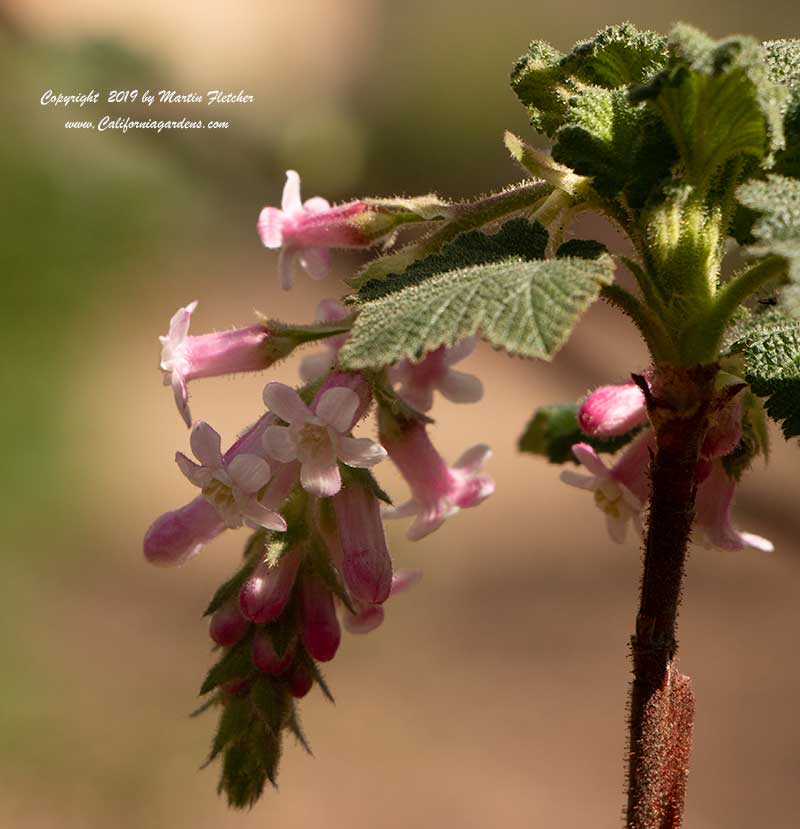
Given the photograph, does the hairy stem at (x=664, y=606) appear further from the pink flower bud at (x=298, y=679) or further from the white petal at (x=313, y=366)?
the white petal at (x=313, y=366)

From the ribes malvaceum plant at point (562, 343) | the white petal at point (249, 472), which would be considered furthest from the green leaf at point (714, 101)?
the white petal at point (249, 472)

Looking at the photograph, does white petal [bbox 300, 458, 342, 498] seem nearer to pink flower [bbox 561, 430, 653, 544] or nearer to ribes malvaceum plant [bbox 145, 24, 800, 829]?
ribes malvaceum plant [bbox 145, 24, 800, 829]

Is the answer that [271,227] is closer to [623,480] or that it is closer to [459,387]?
[459,387]

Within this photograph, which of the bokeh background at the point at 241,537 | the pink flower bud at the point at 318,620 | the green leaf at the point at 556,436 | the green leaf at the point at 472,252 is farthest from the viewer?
the bokeh background at the point at 241,537

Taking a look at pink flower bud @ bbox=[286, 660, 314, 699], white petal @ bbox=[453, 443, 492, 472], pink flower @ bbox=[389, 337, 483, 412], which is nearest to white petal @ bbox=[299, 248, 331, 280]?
pink flower @ bbox=[389, 337, 483, 412]

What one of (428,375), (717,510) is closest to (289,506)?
(428,375)

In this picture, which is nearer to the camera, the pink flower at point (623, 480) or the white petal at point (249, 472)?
the white petal at point (249, 472)
